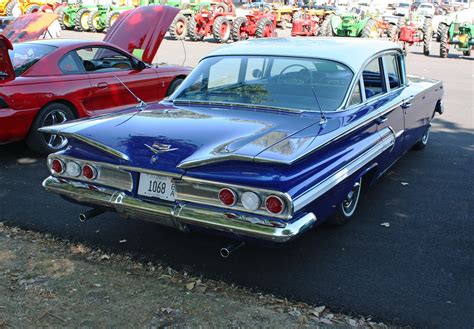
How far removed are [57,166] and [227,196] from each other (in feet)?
4.75

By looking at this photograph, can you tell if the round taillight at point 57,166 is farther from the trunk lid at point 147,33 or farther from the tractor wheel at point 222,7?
the tractor wheel at point 222,7

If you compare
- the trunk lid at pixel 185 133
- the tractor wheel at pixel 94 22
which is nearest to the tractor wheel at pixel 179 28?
the tractor wheel at pixel 94 22

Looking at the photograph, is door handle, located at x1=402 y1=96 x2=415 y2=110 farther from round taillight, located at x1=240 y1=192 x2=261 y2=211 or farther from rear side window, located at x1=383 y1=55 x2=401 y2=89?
round taillight, located at x1=240 y1=192 x2=261 y2=211

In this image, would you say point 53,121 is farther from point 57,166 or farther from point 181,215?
point 181,215

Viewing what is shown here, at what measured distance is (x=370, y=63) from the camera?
4.80 meters

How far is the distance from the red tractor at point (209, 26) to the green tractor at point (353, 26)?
4.61m

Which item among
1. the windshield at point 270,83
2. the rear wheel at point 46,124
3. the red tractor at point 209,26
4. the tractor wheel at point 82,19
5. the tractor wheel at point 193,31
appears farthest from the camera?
the tractor wheel at point 82,19

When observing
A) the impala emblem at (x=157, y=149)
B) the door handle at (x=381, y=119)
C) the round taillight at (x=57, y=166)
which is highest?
the impala emblem at (x=157, y=149)

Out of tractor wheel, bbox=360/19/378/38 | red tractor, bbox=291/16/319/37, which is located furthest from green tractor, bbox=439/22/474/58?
red tractor, bbox=291/16/319/37

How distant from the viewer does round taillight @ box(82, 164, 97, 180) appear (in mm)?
3719

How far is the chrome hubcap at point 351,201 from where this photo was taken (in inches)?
171

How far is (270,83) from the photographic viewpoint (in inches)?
177

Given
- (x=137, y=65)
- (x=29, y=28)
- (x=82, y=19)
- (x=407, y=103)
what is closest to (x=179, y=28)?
(x=82, y=19)

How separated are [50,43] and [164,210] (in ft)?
14.3
